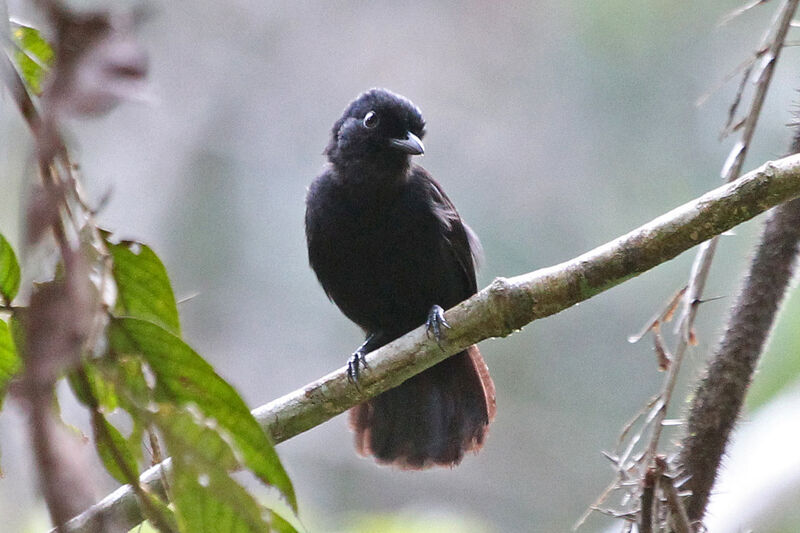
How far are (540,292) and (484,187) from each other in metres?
6.35

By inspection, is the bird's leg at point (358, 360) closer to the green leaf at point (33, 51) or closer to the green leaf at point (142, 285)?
the green leaf at point (142, 285)

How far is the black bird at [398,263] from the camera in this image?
3521 millimetres

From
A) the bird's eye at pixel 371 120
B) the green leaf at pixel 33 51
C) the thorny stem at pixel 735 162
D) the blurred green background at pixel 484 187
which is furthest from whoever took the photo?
the blurred green background at pixel 484 187

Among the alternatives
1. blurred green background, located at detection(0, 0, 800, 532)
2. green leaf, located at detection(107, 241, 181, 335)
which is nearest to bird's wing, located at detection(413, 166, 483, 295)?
green leaf, located at detection(107, 241, 181, 335)

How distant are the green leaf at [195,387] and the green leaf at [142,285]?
23cm

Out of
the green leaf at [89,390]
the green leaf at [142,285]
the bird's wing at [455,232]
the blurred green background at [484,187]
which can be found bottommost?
the green leaf at [89,390]

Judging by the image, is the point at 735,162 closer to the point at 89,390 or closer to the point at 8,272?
the point at 8,272

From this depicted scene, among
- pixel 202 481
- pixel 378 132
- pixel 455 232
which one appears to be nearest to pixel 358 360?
pixel 455 232

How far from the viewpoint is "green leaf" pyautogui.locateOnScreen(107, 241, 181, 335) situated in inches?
55.3

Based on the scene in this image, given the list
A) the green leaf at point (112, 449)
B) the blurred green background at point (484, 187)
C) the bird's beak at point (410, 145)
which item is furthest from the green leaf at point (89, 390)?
the blurred green background at point (484, 187)

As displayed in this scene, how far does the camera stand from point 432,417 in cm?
359

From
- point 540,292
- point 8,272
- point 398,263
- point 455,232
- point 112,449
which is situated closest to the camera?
point 112,449

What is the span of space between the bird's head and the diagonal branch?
4.23ft

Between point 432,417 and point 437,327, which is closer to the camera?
point 437,327
